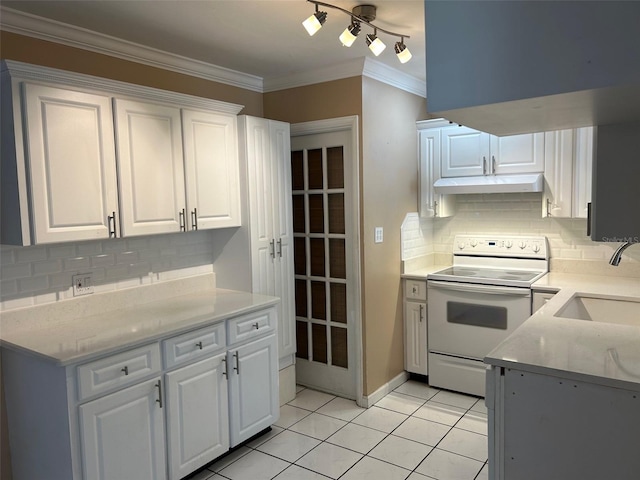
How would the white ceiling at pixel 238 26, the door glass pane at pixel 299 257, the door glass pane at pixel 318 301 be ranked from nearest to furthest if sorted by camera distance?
the white ceiling at pixel 238 26, the door glass pane at pixel 318 301, the door glass pane at pixel 299 257

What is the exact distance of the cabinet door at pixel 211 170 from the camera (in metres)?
2.94

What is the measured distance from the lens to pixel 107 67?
2.79 m

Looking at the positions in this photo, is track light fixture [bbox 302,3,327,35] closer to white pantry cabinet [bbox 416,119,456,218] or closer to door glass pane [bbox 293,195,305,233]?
door glass pane [bbox 293,195,305,233]

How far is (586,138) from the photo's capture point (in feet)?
10.8

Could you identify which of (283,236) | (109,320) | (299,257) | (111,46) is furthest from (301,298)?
(111,46)

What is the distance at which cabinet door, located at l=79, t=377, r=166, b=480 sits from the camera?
213 centimetres

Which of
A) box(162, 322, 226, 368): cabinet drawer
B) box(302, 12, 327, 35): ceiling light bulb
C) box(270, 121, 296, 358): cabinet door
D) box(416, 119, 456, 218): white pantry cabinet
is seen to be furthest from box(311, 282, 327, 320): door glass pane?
box(302, 12, 327, 35): ceiling light bulb

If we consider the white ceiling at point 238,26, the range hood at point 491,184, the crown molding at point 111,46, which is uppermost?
the white ceiling at point 238,26

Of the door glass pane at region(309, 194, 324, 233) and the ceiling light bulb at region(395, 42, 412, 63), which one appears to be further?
the door glass pane at region(309, 194, 324, 233)

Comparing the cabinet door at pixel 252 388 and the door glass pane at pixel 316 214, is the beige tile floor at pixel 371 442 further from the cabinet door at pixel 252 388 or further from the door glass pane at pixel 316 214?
the door glass pane at pixel 316 214

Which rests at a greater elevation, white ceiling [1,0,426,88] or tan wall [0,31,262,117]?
white ceiling [1,0,426,88]

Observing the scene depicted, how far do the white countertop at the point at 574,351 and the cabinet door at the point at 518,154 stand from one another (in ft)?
4.83

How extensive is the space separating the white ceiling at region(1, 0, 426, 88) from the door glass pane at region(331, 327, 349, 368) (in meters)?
1.97

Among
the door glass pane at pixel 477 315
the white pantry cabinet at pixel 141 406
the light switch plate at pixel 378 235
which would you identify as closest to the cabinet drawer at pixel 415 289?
the door glass pane at pixel 477 315
